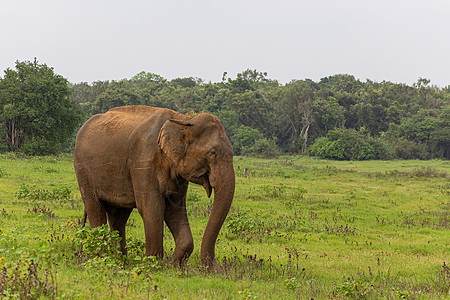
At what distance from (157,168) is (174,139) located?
58cm

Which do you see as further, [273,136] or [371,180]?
[273,136]

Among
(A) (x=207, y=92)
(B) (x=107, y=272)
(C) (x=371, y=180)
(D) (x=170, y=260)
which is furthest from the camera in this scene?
(A) (x=207, y=92)

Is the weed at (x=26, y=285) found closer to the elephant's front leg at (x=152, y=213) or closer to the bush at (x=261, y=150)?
the elephant's front leg at (x=152, y=213)

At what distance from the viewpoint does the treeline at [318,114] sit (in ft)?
178

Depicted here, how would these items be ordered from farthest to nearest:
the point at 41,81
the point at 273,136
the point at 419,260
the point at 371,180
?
the point at 273,136 < the point at 41,81 < the point at 371,180 < the point at 419,260

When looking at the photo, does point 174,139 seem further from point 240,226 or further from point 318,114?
point 318,114

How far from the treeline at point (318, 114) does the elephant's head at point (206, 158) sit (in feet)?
155

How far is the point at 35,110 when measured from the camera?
112ft

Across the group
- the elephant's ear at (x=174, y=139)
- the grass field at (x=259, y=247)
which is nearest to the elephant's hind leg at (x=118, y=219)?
the grass field at (x=259, y=247)

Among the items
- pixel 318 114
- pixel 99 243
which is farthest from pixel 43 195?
pixel 318 114

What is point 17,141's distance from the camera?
36250 millimetres

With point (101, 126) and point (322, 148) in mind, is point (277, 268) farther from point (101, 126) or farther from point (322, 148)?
point (322, 148)

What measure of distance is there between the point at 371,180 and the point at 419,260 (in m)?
19.9

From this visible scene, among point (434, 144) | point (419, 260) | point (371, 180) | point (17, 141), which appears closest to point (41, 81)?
point (17, 141)
